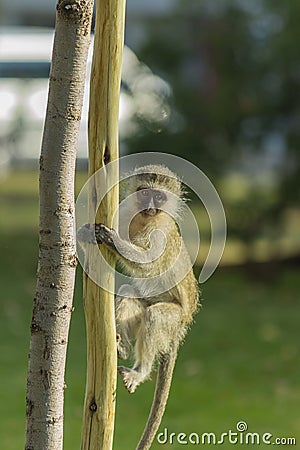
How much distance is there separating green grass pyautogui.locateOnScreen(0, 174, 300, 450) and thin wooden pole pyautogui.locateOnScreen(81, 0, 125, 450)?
2625 millimetres

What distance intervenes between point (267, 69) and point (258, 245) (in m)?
1.49

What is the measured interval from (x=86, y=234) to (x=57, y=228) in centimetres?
11

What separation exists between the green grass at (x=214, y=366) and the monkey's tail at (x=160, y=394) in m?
2.21

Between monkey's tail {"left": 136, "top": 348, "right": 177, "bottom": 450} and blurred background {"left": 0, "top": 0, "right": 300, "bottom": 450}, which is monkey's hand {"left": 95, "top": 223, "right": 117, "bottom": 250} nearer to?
monkey's tail {"left": 136, "top": 348, "right": 177, "bottom": 450}

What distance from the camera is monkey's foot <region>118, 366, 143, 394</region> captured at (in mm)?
2504

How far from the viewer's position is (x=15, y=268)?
9.08m

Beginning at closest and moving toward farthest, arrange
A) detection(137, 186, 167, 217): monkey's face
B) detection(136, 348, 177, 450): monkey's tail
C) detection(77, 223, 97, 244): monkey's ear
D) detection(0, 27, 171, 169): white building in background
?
1. detection(77, 223, 97, 244): monkey's ear
2. detection(137, 186, 167, 217): monkey's face
3. detection(136, 348, 177, 450): monkey's tail
4. detection(0, 27, 171, 169): white building in background

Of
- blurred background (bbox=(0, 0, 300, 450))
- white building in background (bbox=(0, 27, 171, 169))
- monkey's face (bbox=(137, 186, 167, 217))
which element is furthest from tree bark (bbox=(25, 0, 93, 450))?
white building in background (bbox=(0, 27, 171, 169))

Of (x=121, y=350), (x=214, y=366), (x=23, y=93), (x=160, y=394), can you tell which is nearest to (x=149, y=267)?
(x=121, y=350)

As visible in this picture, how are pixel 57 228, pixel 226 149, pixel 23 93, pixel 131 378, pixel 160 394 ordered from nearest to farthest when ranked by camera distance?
pixel 57 228
pixel 131 378
pixel 160 394
pixel 226 149
pixel 23 93

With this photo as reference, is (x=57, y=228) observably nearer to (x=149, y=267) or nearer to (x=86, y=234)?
(x=86, y=234)

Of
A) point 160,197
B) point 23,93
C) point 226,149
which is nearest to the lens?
point 160,197

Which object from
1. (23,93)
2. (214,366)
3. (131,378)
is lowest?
(131,378)

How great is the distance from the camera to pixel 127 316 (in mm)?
2525
